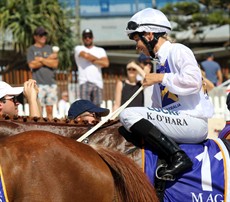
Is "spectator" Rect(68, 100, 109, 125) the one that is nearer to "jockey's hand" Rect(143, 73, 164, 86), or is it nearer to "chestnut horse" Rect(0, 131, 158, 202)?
"jockey's hand" Rect(143, 73, 164, 86)

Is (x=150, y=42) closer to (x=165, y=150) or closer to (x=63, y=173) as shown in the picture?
(x=165, y=150)

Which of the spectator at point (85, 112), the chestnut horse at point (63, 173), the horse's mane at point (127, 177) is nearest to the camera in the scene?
the chestnut horse at point (63, 173)

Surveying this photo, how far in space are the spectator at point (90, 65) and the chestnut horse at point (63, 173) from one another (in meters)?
8.47

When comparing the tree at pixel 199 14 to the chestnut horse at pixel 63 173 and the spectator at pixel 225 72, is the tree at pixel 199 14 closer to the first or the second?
the spectator at pixel 225 72

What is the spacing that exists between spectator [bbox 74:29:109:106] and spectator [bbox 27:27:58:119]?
88 cm

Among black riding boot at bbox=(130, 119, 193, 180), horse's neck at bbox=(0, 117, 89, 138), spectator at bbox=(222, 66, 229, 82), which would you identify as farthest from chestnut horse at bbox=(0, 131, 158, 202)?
spectator at bbox=(222, 66, 229, 82)

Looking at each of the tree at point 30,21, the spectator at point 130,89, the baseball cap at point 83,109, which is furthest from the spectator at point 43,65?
the tree at point 30,21

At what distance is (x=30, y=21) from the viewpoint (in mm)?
20391

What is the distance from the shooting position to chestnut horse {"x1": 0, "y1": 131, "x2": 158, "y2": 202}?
4.54 meters

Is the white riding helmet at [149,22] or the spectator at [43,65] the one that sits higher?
the white riding helmet at [149,22]

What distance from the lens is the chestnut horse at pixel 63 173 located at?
4.54 metres

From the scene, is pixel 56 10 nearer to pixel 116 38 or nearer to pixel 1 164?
pixel 116 38

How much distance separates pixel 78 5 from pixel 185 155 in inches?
767

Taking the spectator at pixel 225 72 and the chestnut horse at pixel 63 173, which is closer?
the chestnut horse at pixel 63 173
